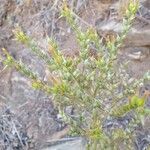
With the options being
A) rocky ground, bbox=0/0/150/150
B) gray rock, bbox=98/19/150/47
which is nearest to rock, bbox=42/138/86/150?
rocky ground, bbox=0/0/150/150

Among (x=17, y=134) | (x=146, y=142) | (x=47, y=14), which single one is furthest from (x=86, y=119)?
(x=47, y=14)

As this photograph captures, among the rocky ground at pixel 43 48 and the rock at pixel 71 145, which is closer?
the rock at pixel 71 145

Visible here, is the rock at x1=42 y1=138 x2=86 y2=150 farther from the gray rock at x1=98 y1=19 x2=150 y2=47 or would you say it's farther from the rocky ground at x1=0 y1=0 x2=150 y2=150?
the gray rock at x1=98 y1=19 x2=150 y2=47

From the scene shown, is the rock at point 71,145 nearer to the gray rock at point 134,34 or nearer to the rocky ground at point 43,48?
the rocky ground at point 43,48

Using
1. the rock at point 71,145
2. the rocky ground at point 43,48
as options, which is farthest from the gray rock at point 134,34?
the rock at point 71,145

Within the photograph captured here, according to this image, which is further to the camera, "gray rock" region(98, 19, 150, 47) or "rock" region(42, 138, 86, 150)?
"gray rock" region(98, 19, 150, 47)

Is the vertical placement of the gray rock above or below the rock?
above

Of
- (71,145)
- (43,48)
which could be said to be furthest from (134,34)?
(71,145)

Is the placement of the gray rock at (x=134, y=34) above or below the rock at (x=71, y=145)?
above
